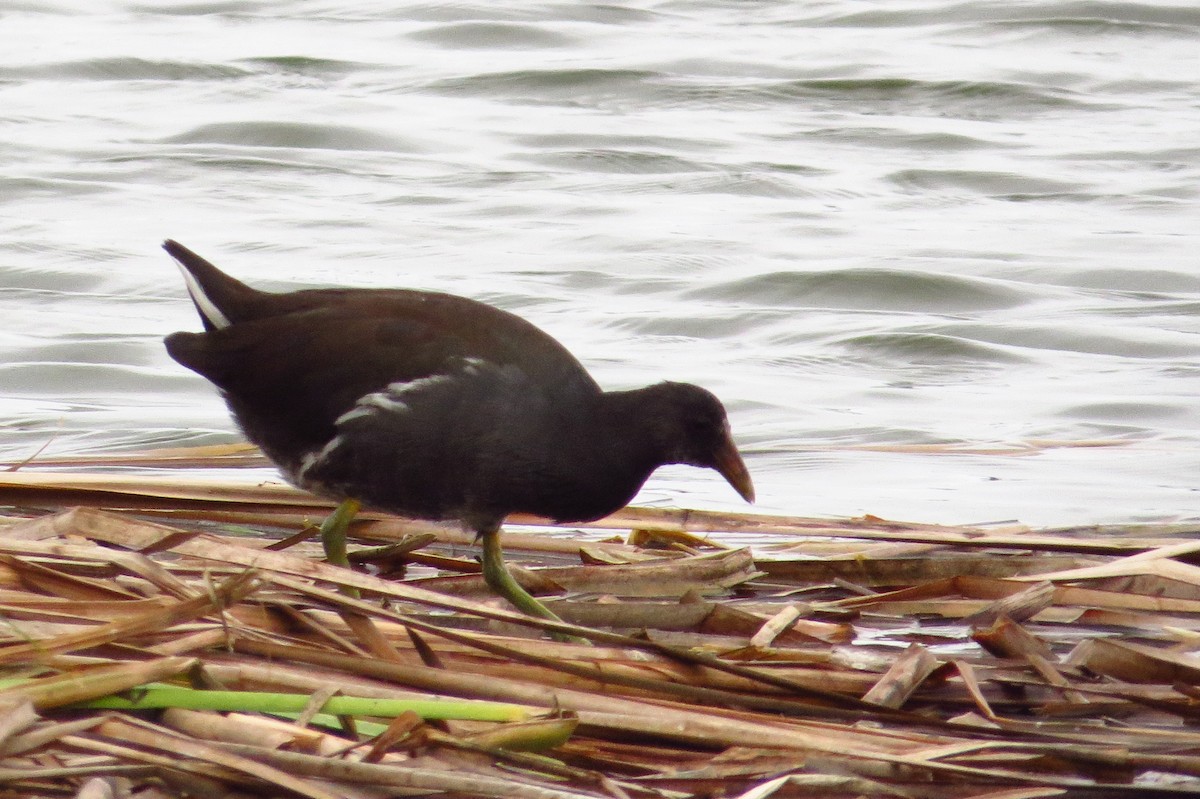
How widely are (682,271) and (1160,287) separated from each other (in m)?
2.39

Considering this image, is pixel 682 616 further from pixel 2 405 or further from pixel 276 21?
pixel 276 21

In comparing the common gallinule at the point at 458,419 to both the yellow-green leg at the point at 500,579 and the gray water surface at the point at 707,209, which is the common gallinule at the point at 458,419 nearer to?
the yellow-green leg at the point at 500,579

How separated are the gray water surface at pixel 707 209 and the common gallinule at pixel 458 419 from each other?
1354 millimetres

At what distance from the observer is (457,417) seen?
14.2ft

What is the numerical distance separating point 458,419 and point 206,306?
2.98ft

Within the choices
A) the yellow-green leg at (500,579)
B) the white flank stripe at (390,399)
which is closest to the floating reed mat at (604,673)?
the yellow-green leg at (500,579)

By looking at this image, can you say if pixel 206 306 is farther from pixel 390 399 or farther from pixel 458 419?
pixel 458 419

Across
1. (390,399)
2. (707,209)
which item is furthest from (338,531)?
(707,209)

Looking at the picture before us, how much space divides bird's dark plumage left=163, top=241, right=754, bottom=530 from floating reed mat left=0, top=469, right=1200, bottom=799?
19cm

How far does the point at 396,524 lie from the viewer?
4832 millimetres

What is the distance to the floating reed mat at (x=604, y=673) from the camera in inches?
110

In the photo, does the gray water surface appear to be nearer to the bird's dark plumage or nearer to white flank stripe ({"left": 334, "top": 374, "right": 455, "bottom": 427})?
the bird's dark plumage

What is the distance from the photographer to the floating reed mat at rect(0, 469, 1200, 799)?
2805mm

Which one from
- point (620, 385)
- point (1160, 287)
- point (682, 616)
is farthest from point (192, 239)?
point (682, 616)
